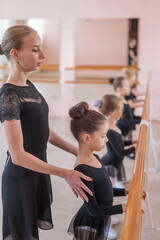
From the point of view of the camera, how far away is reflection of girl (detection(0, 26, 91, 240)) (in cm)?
102

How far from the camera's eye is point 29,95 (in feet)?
3.64

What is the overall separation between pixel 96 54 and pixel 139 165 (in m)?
4.23

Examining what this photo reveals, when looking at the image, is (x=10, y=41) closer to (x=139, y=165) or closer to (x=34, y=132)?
(x=34, y=132)

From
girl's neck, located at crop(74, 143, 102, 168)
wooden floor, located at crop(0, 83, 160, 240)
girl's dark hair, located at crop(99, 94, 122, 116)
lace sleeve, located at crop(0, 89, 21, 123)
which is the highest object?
lace sleeve, located at crop(0, 89, 21, 123)

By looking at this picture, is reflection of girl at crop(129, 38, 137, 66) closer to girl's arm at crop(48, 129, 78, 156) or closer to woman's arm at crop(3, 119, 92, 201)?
girl's arm at crop(48, 129, 78, 156)

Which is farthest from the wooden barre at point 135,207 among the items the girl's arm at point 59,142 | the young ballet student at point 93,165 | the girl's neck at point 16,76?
the girl's neck at point 16,76

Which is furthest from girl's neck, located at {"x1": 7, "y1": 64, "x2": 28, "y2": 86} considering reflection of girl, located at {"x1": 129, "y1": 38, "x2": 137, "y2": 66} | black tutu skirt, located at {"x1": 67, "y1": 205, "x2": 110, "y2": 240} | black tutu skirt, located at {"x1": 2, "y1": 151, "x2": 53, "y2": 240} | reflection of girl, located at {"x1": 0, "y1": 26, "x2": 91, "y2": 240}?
reflection of girl, located at {"x1": 129, "y1": 38, "x2": 137, "y2": 66}

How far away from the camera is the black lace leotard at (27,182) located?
43.3 inches

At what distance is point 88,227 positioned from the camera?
50.6 inches

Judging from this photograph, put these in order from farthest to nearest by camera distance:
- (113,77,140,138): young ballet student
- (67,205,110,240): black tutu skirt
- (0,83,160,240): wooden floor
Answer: (113,77,140,138): young ballet student → (0,83,160,240): wooden floor → (67,205,110,240): black tutu skirt

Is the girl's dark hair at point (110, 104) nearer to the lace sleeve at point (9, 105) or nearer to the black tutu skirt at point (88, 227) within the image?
the black tutu skirt at point (88, 227)

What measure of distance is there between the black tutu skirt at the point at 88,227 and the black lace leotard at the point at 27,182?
100mm

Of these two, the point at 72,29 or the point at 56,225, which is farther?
the point at 72,29

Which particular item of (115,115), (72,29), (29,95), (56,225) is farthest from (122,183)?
(72,29)
